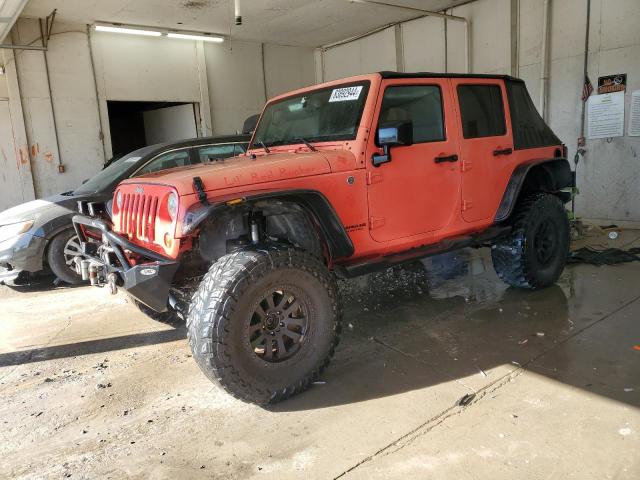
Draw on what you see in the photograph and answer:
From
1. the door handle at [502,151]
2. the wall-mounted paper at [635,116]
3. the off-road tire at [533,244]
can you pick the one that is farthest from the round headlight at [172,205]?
the wall-mounted paper at [635,116]

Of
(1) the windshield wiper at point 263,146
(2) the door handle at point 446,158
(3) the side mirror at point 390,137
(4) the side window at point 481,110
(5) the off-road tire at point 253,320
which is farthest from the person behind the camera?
(4) the side window at point 481,110

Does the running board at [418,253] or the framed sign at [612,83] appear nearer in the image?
the running board at [418,253]

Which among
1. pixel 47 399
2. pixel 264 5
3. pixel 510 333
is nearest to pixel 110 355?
pixel 47 399

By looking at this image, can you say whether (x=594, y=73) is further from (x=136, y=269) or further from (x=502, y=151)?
(x=136, y=269)

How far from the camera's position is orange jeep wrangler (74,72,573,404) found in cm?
269

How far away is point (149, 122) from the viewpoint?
40.4ft

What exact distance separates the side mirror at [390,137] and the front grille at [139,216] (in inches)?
58.3

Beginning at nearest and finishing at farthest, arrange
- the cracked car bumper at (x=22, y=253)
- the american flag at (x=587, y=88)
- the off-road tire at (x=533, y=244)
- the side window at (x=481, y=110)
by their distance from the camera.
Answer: the side window at (x=481, y=110) → the off-road tire at (x=533, y=244) → the cracked car bumper at (x=22, y=253) → the american flag at (x=587, y=88)

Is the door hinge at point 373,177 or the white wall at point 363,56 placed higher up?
the white wall at point 363,56

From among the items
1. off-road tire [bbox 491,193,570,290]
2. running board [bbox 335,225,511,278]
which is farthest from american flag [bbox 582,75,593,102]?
running board [bbox 335,225,511,278]

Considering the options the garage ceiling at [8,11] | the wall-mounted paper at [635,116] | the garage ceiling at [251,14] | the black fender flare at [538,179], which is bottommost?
the black fender flare at [538,179]

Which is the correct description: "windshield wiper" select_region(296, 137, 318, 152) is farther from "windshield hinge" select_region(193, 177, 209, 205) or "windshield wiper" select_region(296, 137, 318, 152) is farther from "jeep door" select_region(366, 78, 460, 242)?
"windshield hinge" select_region(193, 177, 209, 205)

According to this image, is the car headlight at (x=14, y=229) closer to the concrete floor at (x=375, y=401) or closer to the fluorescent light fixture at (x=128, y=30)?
the concrete floor at (x=375, y=401)

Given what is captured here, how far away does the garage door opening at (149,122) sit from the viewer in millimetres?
10705
